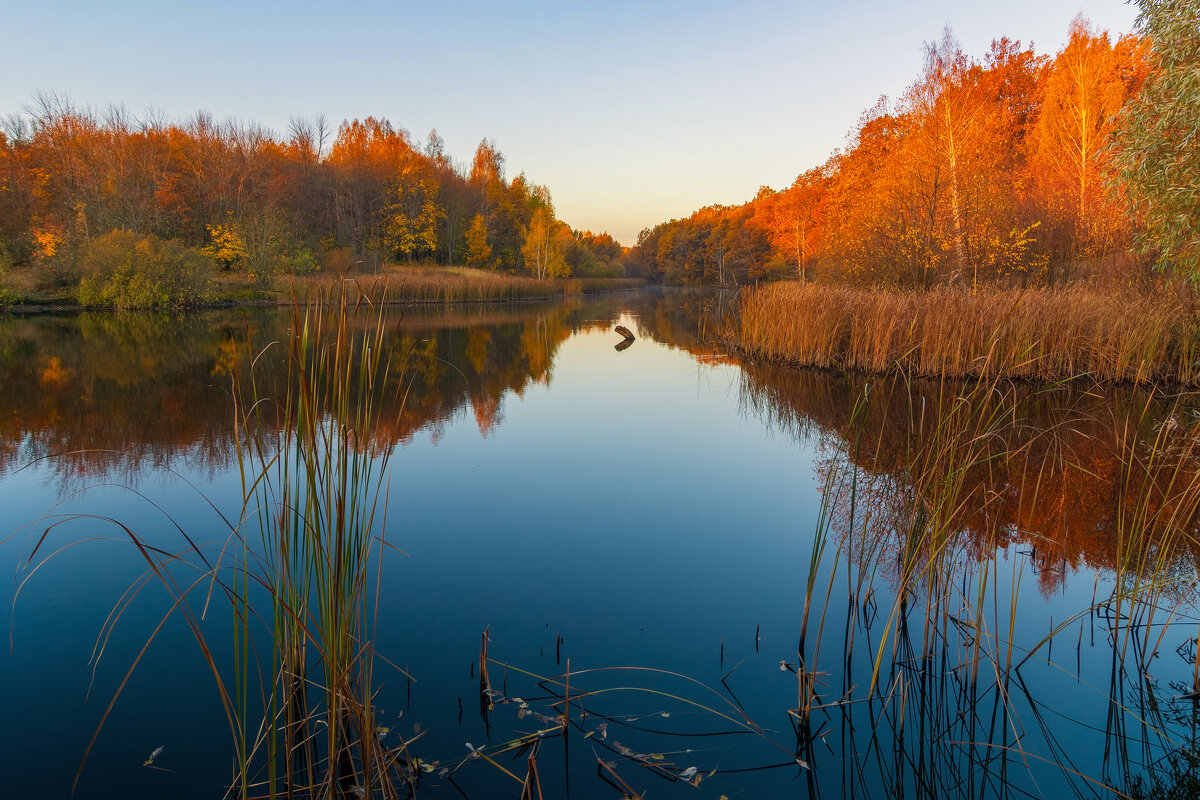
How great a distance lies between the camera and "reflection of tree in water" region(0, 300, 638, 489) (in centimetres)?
542

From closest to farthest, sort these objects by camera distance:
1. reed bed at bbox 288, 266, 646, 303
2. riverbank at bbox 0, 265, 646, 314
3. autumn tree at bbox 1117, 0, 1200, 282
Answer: autumn tree at bbox 1117, 0, 1200, 282, riverbank at bbox 0, 265, 646, 314, reed bed at bbox 288, 266, 646, 303

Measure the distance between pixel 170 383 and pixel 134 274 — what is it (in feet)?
51.7

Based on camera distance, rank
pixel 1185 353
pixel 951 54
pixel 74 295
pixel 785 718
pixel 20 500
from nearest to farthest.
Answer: pixel 785 718
pixel 20 500
pixel 1185 353
pixel 951 54
pixel 74 295

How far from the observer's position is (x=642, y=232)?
306ft

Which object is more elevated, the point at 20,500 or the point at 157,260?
the point at 157,260

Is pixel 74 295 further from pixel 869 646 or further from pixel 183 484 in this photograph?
pixel 869 646

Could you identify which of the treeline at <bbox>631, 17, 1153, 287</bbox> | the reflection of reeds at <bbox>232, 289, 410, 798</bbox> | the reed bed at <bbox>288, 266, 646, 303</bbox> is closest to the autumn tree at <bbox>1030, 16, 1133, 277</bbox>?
the treeline at <bbox>631, 17, 1153, 287</bbox>

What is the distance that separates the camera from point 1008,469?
5078 mm

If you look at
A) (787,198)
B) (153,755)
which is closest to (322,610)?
(153,755)

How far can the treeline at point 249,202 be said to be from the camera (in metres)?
24.5

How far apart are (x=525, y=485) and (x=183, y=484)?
2.48 meters

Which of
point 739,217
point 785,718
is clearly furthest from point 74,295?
point 739,217

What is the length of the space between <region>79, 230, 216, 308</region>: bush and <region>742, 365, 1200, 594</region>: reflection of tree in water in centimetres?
2103

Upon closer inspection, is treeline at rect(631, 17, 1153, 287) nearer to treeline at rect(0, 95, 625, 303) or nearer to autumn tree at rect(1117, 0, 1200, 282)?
autumn tree at rect(1117, 0, 1200, 282)
